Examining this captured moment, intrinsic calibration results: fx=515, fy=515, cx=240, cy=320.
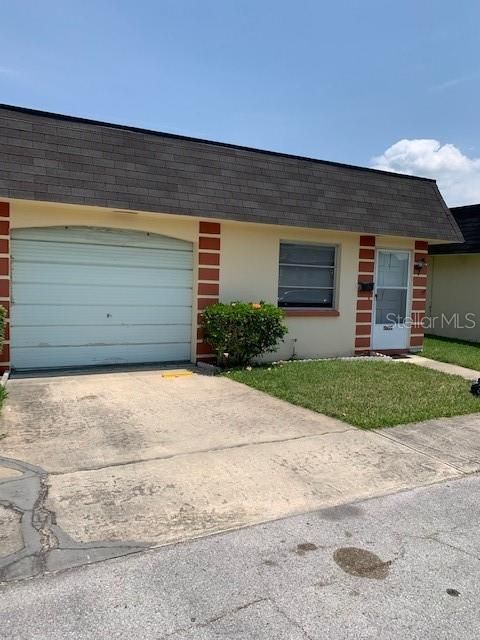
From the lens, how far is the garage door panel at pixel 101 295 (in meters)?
8.54

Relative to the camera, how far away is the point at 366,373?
9.40m

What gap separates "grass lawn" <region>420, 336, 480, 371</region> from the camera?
11.3m

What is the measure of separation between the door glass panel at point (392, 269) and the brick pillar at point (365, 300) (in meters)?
0.42

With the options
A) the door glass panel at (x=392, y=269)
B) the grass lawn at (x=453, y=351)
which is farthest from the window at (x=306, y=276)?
the grass lawn at (x=453, y=351)

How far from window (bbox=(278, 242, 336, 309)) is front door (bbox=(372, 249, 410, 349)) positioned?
1.27m

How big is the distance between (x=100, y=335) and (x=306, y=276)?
4.56 meters

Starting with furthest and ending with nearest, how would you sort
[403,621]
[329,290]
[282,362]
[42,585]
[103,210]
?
[329,290]
[282,362]
[103,210]
[42,585]
[403,621]

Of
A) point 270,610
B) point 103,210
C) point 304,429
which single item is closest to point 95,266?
point 103,210

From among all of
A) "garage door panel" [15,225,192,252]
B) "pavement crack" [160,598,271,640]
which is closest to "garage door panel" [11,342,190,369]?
"garage door panel" [15,225,192,252]

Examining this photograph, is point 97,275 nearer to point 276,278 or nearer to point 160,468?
point 276,278

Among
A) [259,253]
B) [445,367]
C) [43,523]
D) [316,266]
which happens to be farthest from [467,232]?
[43,523]

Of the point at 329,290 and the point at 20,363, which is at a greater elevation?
the point at 329,290

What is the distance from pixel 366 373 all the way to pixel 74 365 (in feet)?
17.2

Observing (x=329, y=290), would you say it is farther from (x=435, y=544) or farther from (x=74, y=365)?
(x=435, y=544)
